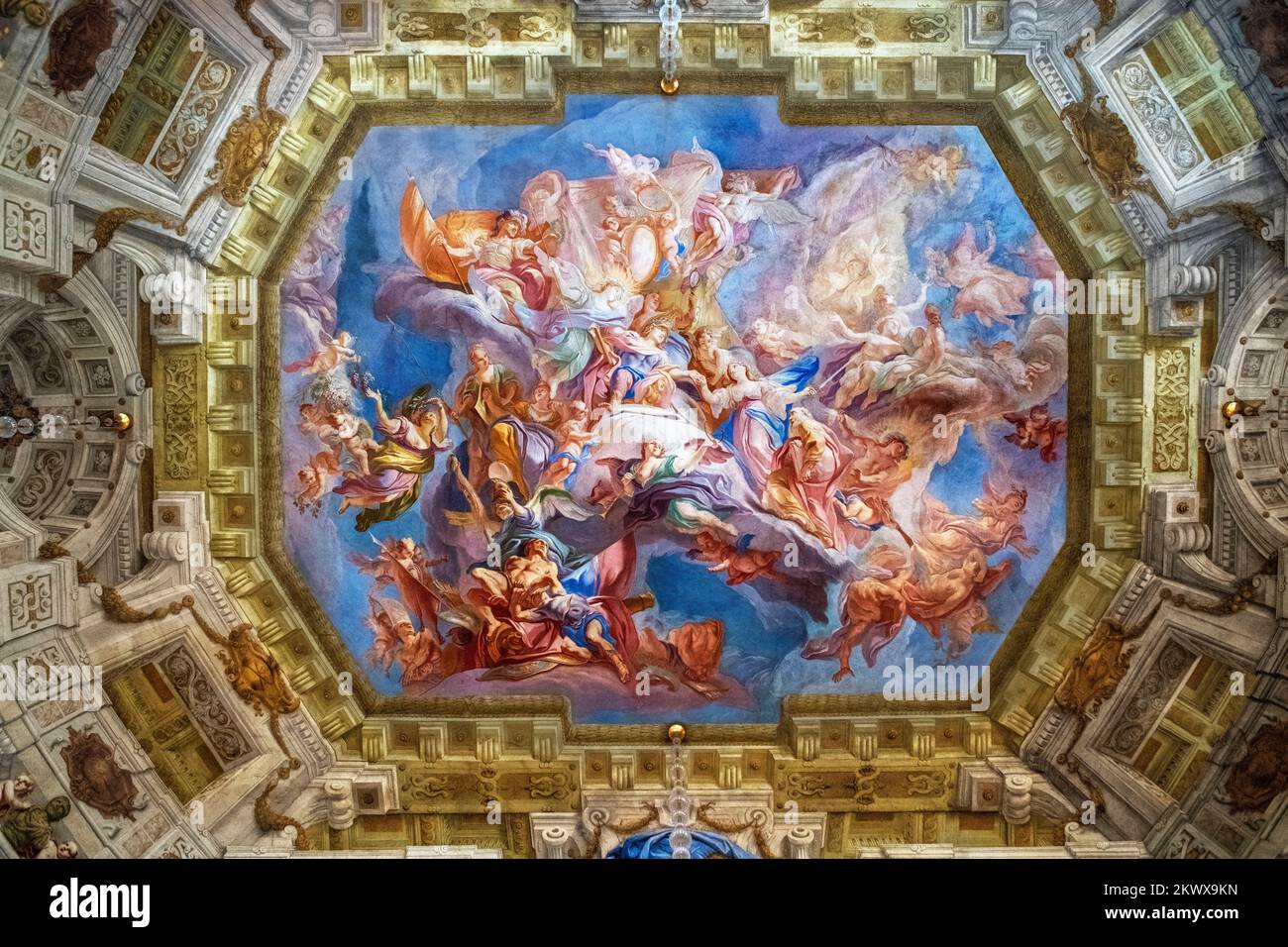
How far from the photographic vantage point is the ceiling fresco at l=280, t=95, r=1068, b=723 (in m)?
12.6

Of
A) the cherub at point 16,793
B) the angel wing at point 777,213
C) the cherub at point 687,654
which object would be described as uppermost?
the angel wing at point 777,213

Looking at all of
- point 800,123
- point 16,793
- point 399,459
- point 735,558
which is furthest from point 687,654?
point 16,793

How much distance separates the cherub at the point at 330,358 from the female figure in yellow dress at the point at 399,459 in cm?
57

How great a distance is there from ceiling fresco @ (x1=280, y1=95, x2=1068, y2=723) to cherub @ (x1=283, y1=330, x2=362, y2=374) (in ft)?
0.12

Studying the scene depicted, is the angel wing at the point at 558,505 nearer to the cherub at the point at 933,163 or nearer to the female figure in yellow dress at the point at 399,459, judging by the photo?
the female figure in yellow dress at the point at 399,459

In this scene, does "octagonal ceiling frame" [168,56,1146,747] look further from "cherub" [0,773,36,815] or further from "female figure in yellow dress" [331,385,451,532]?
"cherub" [0,773,36,815]

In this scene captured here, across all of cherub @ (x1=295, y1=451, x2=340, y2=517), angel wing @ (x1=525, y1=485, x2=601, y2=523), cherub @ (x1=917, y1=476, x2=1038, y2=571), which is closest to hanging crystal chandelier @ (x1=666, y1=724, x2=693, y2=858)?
angel wing @ (x1=525, y1=485, x2=601, y2=523)

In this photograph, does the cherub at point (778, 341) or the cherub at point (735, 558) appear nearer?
the cherub at point (778, 341)

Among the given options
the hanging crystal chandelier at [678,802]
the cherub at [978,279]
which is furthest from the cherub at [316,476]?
the cherub at [978,279]

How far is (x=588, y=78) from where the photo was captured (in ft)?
40.5

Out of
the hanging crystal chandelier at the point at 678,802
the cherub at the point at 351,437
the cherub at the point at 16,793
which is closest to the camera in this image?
the cherub at the point at 16,793

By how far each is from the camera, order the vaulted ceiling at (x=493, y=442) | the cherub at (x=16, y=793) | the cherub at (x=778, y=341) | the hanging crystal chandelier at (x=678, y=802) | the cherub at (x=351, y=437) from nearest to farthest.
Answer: the cherub at (x=16, y=793)
the vaulted ceiling at (x=493, y=442)
the hanging crystal chandelier at (x=678, y=802)
the cherub at (x=778, y=341)
the cherub at (x=351, y=437)

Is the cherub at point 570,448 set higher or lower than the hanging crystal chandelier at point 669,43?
lower

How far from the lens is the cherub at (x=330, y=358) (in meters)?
12.7
